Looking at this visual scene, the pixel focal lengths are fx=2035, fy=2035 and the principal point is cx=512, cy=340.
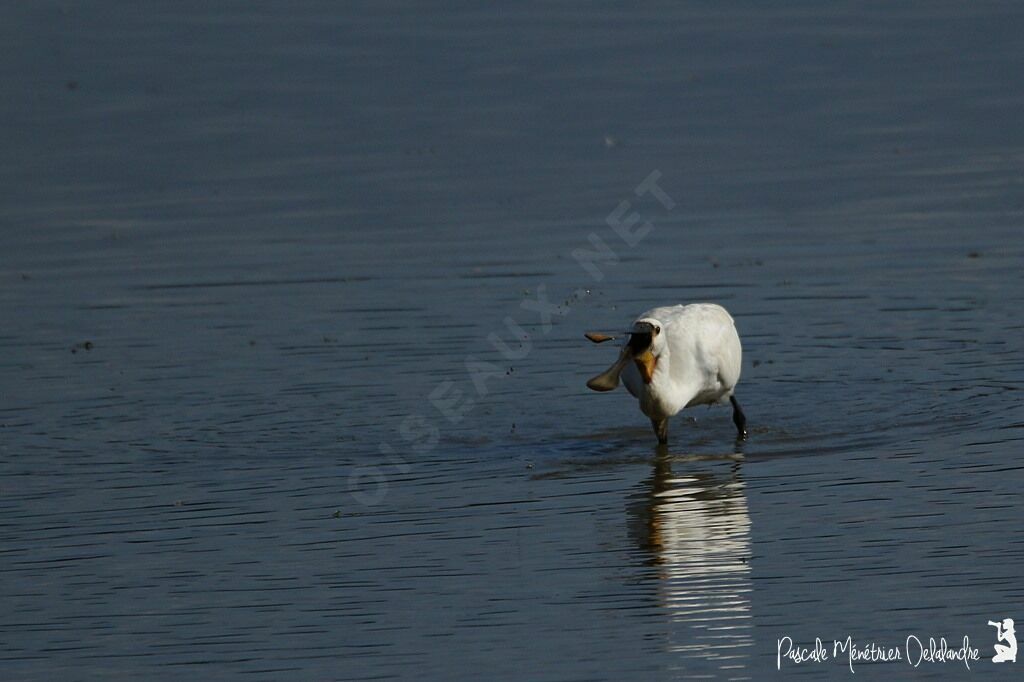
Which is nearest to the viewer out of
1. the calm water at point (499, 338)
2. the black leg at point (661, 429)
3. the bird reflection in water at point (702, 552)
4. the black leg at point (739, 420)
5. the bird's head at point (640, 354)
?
the bird reflection in water at point (702, 552)

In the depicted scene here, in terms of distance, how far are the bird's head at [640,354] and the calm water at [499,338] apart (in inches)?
18.8

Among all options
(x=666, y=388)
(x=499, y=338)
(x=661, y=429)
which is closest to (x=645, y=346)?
(x=666, y=388)

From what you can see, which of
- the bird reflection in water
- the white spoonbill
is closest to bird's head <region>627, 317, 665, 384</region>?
the white spoonbill

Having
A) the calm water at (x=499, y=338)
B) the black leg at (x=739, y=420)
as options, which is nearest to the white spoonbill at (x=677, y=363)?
the black leg at (x=739, y=420)

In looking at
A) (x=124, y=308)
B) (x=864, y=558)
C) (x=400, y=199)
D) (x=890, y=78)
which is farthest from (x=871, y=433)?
(x=890, y=78)

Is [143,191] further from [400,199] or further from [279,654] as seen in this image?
[279,654]

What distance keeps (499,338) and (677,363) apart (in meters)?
2.72

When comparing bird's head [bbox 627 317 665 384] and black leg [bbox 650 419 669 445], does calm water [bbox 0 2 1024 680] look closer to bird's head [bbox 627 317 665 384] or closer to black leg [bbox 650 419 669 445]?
black leg [bbox 650 419 669 445]

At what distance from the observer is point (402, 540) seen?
9.80 meters

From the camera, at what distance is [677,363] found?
11828 mm

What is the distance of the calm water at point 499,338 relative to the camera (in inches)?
341

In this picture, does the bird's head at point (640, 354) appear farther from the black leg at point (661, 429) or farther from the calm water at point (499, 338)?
the calm water at point (499, 338)

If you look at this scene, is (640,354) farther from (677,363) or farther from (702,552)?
(702,552)

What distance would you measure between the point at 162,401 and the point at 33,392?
37.4 inches
